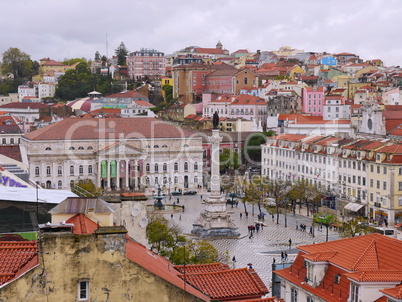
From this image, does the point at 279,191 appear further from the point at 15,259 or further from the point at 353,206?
the point at 15,259

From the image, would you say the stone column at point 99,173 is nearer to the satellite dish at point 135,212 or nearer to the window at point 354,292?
the satellite dish at point 135,212

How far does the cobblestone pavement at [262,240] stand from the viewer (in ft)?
132

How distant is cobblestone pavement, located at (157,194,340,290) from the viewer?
132 ft

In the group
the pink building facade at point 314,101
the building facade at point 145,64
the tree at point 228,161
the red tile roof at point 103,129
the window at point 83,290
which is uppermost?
the building facade at point 145,64

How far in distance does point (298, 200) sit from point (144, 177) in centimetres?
2022

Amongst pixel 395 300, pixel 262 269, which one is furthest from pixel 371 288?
pixel 262 269

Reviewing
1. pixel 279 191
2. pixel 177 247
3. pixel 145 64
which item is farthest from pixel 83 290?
pixel 145 64

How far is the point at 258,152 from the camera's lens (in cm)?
9150

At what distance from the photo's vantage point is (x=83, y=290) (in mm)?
11758

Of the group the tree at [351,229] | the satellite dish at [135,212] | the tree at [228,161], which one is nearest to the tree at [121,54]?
the tree at [228,161]

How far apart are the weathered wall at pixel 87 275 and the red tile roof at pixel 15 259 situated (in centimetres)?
39

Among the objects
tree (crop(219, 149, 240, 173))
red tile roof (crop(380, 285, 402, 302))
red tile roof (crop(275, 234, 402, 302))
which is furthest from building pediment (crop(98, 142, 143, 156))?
red tile roof (crop(380, 285, 402, 302))

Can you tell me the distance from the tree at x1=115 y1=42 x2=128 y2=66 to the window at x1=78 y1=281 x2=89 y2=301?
16616 cm

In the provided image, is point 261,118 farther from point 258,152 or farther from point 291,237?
point 291,237
